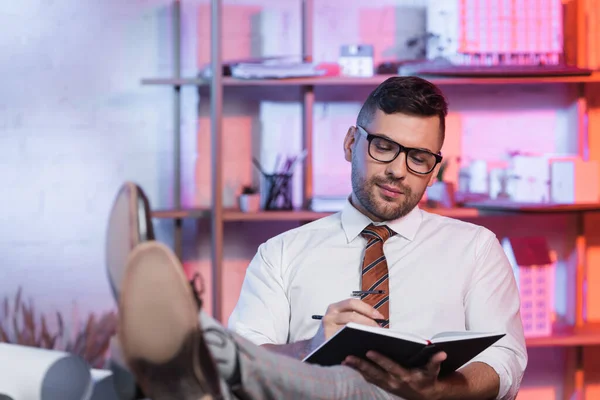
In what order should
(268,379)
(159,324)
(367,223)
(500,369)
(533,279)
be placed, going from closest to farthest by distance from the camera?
(159,324) → (268,379) → (500,369) → (367,223) → (533,279)

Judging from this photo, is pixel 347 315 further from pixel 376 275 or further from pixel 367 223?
pixel 367 223

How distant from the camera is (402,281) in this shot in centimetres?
204

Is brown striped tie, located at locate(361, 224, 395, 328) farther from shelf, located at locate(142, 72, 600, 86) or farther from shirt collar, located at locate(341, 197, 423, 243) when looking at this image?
shelf, located at locate(142, 72, 600, 86)

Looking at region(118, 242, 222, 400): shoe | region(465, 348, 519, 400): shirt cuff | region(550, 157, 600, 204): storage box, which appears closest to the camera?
region(118, 242, 222, 400): shoe

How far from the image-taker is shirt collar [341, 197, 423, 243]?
6.83 feet

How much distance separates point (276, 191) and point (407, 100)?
111 centimetres

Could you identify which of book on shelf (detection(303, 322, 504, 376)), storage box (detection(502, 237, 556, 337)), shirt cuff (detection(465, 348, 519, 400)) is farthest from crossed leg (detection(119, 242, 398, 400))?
storage box (detection(502, 237, 556, 337))

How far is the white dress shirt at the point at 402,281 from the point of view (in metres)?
1.97

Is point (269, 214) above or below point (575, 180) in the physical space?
below

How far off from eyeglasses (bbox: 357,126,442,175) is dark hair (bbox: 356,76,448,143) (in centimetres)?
6

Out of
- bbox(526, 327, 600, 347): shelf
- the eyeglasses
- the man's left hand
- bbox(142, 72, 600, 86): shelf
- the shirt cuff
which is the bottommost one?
bbox(526, 327, 600, 347): shelf

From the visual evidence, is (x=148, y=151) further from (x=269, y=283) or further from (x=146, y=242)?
(x=146, y=242)

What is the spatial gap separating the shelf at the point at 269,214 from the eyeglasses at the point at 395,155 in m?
0.94

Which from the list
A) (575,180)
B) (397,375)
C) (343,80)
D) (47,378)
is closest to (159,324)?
(47,378)
